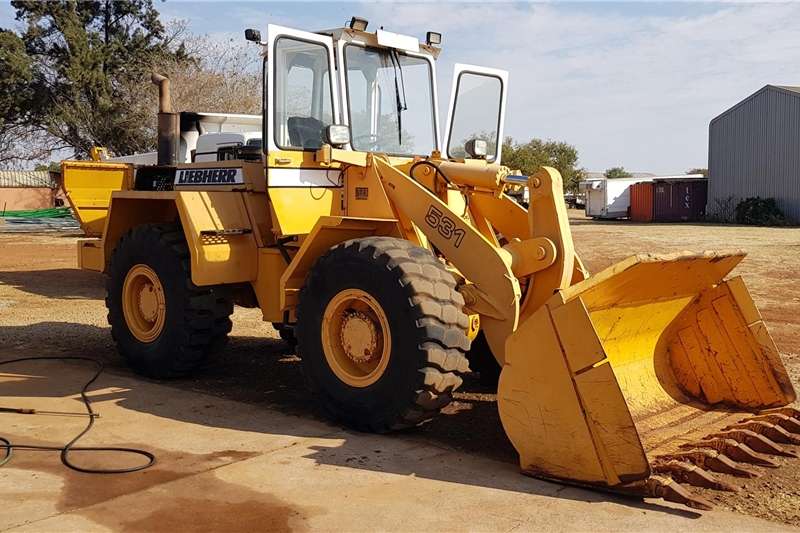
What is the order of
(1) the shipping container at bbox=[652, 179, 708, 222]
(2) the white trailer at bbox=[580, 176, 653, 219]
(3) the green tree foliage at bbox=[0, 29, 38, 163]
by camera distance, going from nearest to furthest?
(3) the green tree foliage at bbox=[0, 29, 38, 163]
(1) the shipping container at bbox=[652, 179, 708, 222]
(2) the white trailer at bbox=[580, 176, 653, 219]

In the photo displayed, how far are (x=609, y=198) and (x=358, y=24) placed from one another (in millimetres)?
36046

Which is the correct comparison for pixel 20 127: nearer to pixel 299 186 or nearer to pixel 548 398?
pixel 299 186

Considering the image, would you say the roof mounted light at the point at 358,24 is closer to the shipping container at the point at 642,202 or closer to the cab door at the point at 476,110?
the cab door at the point at 476,110

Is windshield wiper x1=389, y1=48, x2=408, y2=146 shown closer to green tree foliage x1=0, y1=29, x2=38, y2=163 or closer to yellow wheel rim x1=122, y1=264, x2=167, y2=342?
yellow wheel rim x1=122, y1=264, x2=167, y2=342

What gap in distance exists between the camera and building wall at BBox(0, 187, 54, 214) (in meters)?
38.9

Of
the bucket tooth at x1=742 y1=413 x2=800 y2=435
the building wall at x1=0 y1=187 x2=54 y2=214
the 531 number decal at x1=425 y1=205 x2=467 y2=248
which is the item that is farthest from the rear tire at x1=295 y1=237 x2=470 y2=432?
the building wall at x1=0 y1=187 x2=54 y2=214

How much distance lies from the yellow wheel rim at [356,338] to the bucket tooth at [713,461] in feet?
6.17

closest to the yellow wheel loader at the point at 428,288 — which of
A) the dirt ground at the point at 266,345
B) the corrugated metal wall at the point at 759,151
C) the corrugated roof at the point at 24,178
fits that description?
the dirt ground at the point at 266,345

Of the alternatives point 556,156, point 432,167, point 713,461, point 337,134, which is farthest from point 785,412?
point 556,156

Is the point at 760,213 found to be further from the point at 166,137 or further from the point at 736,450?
the point at 736,450

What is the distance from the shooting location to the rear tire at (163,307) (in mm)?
6902

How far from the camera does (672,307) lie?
5883 millimetres

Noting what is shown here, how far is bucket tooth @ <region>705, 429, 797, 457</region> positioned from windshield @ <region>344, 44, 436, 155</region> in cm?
347

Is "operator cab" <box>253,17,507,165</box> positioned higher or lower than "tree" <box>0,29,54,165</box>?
lower
